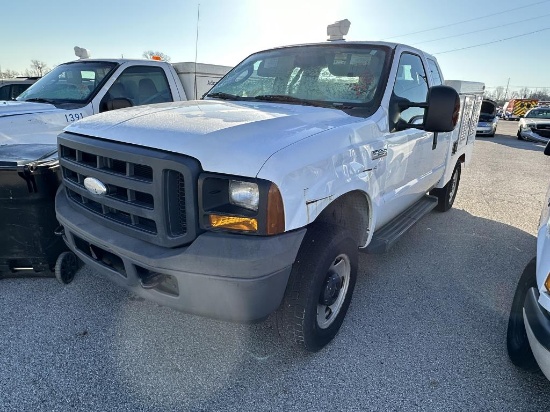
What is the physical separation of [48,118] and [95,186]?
8.18 feet

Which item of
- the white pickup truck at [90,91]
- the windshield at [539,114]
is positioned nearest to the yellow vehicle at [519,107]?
the windshield at [539,114]

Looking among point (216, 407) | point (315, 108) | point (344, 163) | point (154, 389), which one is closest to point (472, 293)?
point (344, 163)

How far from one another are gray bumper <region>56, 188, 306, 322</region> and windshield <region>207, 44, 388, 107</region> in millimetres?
1442

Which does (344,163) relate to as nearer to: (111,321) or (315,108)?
(315,108)

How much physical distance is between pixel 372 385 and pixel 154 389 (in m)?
1.30

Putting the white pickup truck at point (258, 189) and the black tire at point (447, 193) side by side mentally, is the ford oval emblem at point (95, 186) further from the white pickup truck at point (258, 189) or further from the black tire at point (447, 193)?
the black tire at point (447, 193)

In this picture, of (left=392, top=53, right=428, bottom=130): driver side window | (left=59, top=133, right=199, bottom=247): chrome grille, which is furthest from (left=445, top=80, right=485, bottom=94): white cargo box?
(left=59, top=133, right=199, bottom=247): chrome grille

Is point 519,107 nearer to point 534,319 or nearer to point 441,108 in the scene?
point 441,108

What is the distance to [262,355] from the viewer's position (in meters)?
2.46

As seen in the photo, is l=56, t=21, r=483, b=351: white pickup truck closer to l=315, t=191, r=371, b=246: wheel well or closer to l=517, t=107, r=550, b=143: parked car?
l=315, t=191, r=371, b=246: wheel well

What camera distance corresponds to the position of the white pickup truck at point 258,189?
6.00 ft

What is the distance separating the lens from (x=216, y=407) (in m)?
2.05

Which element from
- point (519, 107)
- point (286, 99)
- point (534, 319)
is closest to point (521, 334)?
point (534, 319)

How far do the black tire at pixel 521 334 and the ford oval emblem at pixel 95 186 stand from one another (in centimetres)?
264
